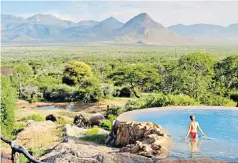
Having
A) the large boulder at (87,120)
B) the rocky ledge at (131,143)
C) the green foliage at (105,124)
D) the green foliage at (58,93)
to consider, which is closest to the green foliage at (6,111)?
the large boulder at (87,120)

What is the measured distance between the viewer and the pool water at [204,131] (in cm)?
945

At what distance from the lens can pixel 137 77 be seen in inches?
1096

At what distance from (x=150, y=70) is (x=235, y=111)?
565 inches

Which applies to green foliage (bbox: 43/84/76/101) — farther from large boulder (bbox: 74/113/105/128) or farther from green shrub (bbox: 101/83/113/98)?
large boulder (bbox: 74/113/105/128)

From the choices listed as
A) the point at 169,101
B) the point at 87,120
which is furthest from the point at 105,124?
the point at 169,101

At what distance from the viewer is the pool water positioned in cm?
945

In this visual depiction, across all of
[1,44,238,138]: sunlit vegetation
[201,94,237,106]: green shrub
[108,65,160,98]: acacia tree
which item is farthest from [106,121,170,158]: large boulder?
[108,65,160,98]: acacia tree

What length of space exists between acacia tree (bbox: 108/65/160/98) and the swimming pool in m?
13.1

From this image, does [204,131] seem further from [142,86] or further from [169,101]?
[142,86]

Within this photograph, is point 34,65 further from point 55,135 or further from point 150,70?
point 55,135

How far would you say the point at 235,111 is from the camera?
1398 cm

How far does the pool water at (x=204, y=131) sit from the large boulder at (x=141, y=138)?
0.31 m

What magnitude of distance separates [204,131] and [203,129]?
347mm

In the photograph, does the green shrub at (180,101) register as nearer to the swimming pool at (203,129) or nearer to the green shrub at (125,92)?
the swimming pool at (203,129)
